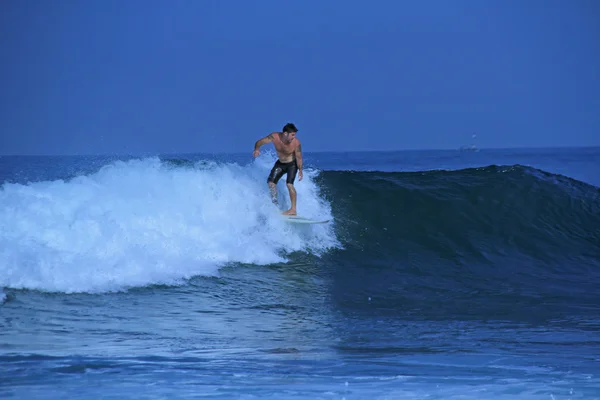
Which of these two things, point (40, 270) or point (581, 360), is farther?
point (40, 270)

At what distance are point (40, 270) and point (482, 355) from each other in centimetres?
508

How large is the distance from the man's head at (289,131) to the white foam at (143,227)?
126cm

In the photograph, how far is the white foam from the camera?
29.3 feet

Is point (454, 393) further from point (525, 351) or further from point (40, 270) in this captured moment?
point (40, 270)

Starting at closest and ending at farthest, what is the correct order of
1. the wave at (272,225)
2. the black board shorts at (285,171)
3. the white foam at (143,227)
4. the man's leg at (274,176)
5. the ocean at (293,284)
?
the ocean at (293,284), the white foam at (143,227), the wave at (272,225), the black board shorts at (285,171), the man's leg at (274,176)

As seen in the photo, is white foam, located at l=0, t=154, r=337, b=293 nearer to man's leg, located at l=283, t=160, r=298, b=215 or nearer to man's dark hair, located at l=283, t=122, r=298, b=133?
man's leg, located at l=283, t=160, r=298, b=215

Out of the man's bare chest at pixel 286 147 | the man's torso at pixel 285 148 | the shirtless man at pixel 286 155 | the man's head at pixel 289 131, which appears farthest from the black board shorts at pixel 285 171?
the man's head at pixel 289 131

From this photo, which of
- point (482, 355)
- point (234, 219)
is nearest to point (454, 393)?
point (482, 355)

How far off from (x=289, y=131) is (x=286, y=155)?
507 mm

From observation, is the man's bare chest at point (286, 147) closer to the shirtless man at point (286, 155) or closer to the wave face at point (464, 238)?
the shirtless man at point (286, 155)

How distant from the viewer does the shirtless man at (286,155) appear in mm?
11289

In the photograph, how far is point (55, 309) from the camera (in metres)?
7.71

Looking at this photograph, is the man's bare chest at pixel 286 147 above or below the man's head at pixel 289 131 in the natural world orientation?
below

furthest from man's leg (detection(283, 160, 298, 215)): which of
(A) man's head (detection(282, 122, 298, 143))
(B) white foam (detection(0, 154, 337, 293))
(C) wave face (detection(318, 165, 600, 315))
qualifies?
(C) wave face (detection(318, 165, 600, 315))
